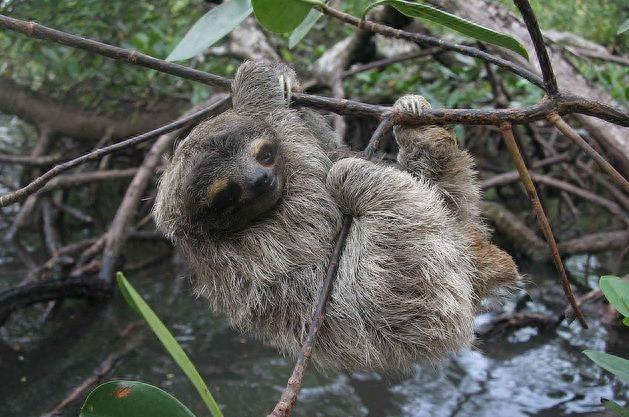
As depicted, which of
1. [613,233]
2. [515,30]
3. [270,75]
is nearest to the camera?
[270,75]

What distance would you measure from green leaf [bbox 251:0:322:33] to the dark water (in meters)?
2.35

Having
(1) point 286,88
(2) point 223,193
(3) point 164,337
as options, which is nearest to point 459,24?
(3) point 164,337

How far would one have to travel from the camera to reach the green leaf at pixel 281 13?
5.03 feet

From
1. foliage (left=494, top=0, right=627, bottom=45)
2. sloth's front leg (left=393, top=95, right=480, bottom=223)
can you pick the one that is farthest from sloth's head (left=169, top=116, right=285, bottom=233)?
foliage (left=494, top=0, right=627, bottom=45)

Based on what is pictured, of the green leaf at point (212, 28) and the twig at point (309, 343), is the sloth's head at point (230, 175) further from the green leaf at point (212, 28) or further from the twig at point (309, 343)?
the green leaf at point (212, 28)

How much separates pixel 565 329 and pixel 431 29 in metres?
3.20

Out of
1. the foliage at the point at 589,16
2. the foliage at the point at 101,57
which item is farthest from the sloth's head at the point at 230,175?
the foliage at the point at 589,16

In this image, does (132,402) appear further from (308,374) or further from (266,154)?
(308,374)

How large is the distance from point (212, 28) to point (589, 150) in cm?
123

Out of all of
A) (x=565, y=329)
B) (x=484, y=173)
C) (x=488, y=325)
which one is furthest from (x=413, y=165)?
(x=484, y=173)

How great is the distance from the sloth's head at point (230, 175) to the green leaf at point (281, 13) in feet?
3.22

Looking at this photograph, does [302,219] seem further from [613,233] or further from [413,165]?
[613,233]

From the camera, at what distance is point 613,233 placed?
510cm

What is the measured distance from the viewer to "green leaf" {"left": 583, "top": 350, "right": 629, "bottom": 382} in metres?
1.81
